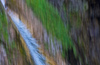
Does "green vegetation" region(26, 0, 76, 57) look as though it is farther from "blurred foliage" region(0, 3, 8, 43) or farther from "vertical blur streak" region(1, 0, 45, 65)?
"blurred foliage" region(0, 3, 8, 43)

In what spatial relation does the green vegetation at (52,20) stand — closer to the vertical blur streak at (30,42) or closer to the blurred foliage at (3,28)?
the vertical blur streak at (30,42)

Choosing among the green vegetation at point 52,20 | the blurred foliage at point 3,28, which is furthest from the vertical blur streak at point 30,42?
the blurred foliage at point 3,28

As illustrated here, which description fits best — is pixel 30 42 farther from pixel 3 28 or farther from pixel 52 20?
pixel 3 28

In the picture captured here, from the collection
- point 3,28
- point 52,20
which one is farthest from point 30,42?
point 3,28

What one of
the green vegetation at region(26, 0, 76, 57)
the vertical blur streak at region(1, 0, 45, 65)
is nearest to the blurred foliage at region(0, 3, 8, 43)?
the vertical blur streak at region(1, 0, 45, 65)

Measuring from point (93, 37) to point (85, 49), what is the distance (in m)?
0.50

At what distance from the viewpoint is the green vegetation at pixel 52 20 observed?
244 inches

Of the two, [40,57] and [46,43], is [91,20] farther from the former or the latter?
[40,57]

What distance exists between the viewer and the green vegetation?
621 centimetres

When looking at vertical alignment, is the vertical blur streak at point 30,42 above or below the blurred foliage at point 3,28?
below

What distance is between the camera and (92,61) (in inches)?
248

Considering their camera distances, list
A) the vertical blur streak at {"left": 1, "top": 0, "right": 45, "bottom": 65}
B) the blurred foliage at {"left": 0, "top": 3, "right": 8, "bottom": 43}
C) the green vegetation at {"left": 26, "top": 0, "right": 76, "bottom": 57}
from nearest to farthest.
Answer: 1. the blurred foliage at {"left": 0, "top": 3, "right": 8, "bottom": 43}
2. the vertical blur streak at {"left": 1, "top": 0, "right": 45, "bottom": 65}
3. the green vegetation at {"left": 26, "top": 0, "right": 76, "bottom": 57}

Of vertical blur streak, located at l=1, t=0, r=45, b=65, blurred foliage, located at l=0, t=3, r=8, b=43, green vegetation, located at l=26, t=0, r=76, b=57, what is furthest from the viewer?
green vegetation, located at l=26, t=0, r=76, b=57

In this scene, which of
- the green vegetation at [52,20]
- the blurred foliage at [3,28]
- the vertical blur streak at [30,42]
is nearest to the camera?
the blurred foliage at [3,28]
